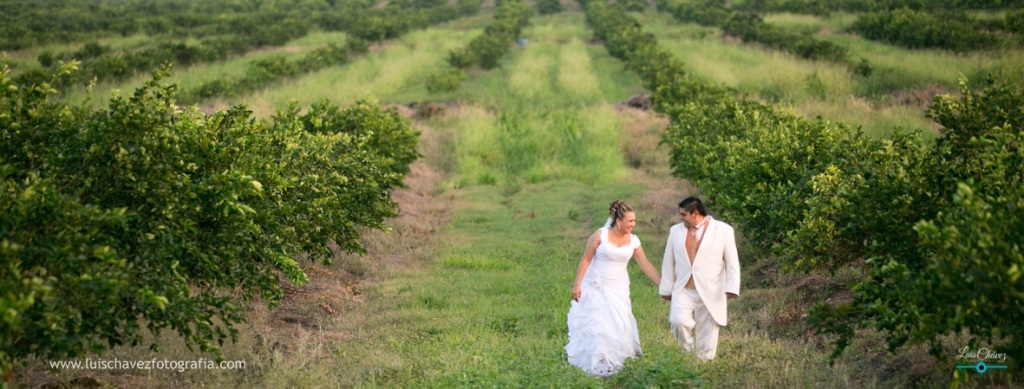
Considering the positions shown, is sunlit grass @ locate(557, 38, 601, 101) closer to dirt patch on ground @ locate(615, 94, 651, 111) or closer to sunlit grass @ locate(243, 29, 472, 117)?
dirt patch on ground @ locate(615, 94, 651, 111)

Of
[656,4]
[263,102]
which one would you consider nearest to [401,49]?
[263,102]

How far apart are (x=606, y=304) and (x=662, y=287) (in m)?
0.55

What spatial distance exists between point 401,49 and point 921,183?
46.4 meters

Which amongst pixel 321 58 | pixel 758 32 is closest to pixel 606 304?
pixel 321 58

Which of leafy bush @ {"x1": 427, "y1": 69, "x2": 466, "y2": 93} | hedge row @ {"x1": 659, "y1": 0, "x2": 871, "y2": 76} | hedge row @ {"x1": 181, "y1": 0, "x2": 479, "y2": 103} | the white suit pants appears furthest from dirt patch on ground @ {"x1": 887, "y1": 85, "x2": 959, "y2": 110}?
hedge row @ {"x1": 181, "y1": 0, "x2": 479, "y2": 103}

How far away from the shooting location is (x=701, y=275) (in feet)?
27.1

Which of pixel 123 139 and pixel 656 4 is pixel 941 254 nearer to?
pixel 123 139

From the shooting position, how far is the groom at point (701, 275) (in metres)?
8.27

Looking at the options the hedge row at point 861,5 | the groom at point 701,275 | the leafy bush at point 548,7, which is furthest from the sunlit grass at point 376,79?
the leafy bush at point 548,7

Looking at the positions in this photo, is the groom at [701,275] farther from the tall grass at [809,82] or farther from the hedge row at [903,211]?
the tall grass at [809,82]

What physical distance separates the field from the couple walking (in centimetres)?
22

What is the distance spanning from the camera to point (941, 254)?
614 centimetres

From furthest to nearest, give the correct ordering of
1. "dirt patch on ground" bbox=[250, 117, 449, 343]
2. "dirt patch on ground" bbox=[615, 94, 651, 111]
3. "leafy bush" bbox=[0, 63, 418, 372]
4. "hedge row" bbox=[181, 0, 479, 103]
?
"dirt patch on ground" bbox=[615, 94, 651, 111], "hedge row" bbox=[181, 0, 479, 103], "dirt patch on ground" bbox=[250, 117, 449, 343], "leafy bush" bbox=[0, 63, 418, 372]

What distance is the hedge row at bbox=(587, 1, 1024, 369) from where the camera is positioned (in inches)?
229
